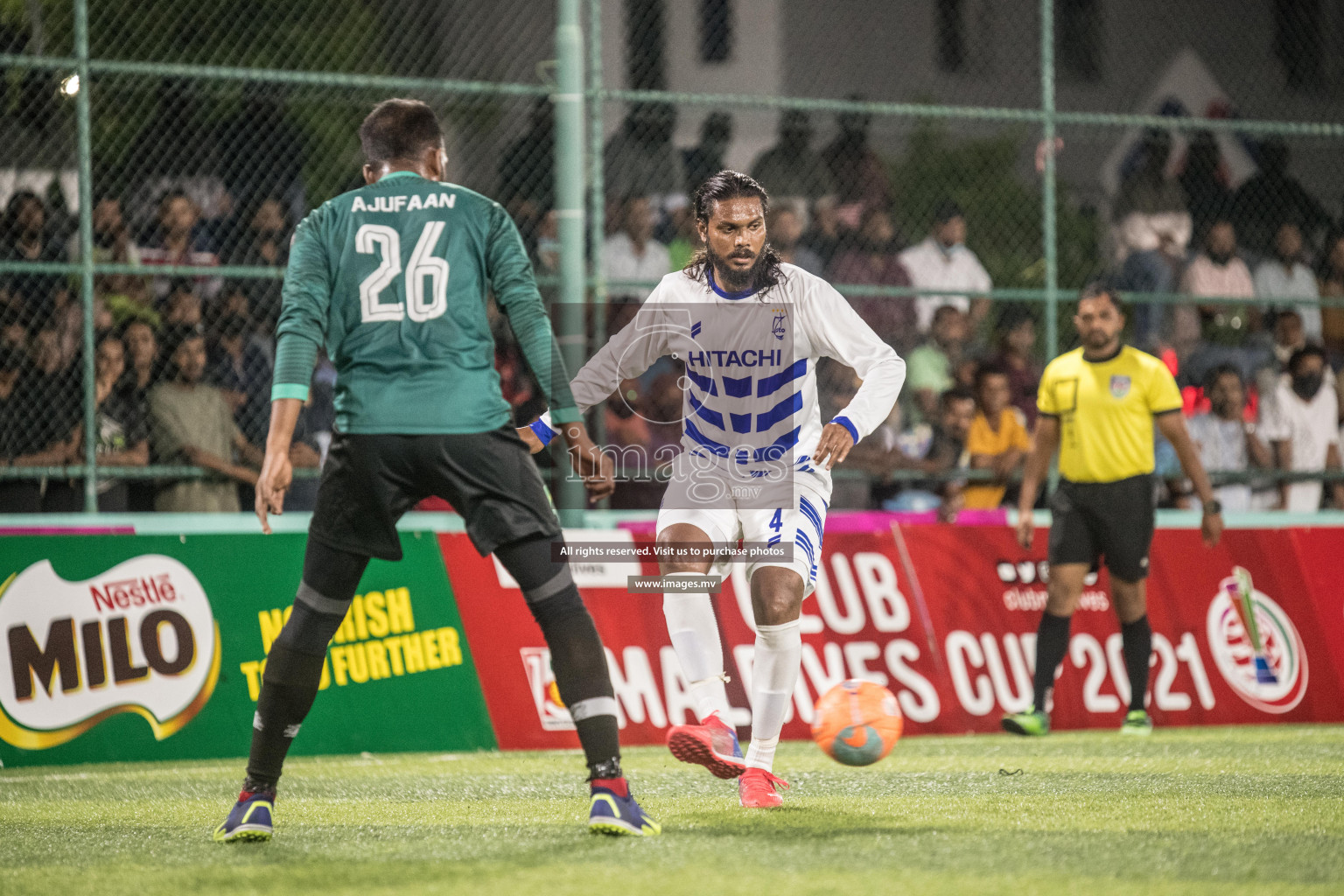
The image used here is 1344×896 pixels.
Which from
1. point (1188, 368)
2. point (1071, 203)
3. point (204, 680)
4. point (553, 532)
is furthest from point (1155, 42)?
point (553, 532)

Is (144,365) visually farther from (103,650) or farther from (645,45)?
(645,45)

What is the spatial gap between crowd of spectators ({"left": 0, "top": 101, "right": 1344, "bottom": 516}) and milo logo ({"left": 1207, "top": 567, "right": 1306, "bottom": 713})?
1.68 metres

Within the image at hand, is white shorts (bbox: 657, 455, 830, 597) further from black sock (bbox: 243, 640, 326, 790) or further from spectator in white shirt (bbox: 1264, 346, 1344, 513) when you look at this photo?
spectator in white shirt (bbox: 1264, 346, 1344, 513)

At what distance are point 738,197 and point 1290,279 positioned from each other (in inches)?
317

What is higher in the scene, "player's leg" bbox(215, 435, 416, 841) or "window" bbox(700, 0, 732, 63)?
"window" bbox(700, 0, 732, 63)

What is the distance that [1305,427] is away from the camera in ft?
40.6

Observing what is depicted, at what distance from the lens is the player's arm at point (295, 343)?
4.93 meters

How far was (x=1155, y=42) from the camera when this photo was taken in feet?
116

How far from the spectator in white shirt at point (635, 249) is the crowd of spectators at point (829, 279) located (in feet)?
0.05

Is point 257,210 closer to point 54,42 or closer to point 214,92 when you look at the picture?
point 214,92

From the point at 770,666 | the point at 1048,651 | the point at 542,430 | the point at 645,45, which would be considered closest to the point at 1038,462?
the point at 1048,651

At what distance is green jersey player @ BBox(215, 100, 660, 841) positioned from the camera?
16.2ft

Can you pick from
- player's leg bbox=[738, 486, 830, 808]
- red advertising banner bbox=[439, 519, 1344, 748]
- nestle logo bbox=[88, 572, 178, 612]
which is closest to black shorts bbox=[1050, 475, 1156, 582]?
red advertising banner bbox=[439, 519, 1344, 748]

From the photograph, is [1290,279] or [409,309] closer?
[409,309]
